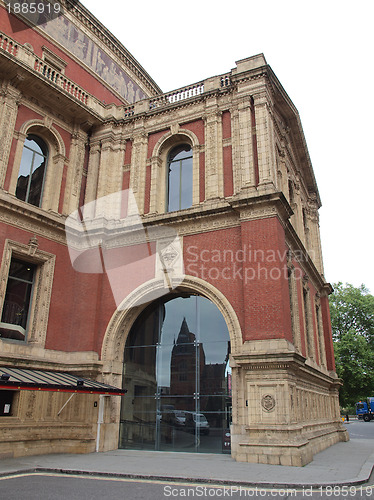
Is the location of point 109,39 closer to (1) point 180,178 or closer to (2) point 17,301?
(1) point 180,178

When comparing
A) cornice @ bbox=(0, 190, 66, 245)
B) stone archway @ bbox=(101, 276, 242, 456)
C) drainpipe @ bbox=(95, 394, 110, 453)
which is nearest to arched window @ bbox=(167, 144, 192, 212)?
stone archway @ bbox=(101, 276, 242, 456)

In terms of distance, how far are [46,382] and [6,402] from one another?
8.22 ft

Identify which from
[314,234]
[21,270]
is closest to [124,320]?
[21,270]

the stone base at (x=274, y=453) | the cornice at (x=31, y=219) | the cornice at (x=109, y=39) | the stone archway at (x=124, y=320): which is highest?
the cornice at (x=109, y=39)

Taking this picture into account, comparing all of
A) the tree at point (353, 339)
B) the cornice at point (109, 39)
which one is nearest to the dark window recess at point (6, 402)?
the cornice at point (109, 39)

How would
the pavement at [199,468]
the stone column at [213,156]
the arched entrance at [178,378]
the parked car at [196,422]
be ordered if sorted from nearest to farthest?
the pavement at [199,468] → the parked car at [196,422] → the arched entrance at [178,378] → the stone column at [213,156]

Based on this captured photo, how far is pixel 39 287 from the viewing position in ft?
52.7

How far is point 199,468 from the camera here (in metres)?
11.1

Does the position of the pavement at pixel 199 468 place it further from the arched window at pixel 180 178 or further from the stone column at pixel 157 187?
the arched window at pixel 180 178

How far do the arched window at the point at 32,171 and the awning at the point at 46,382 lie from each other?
688 cm

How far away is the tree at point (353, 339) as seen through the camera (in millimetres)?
37500

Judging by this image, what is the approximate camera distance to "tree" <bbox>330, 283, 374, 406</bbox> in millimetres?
37500

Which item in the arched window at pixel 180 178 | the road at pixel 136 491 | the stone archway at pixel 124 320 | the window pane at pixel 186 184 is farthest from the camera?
the arched window at pixel 180 178

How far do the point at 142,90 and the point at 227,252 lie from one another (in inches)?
618
